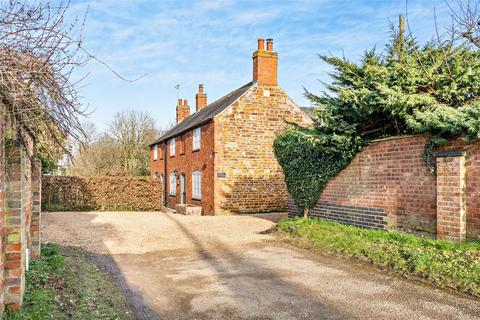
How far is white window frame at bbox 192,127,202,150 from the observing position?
2228 cm

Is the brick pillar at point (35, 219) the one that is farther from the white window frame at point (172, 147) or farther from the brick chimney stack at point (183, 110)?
the brick chimney stack at point (183, 110)

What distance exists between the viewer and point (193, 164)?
23250 mm

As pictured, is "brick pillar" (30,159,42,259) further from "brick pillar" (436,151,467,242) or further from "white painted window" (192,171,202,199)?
"white painted window" (192,171,202,199)

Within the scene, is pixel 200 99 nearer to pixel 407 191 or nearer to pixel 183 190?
pixel 183 190

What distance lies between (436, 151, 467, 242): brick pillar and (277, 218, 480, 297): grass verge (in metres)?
0.32

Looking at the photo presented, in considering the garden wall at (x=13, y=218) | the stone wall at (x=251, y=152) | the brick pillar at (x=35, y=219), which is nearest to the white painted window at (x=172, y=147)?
the stone wall at (x=251, y=152)

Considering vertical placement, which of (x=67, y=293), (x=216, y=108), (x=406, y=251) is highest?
(x=216, y=108)

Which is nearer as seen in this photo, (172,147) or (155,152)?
(172,147)

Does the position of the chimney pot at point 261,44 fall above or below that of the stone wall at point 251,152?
above

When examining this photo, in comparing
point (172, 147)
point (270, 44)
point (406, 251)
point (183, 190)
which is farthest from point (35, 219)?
point (172, 147)

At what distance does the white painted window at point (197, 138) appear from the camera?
73.4 feet

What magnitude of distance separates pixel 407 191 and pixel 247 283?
15.8 feet

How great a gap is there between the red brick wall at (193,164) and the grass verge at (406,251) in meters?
9.51

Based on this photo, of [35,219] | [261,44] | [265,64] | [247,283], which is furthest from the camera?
[265,64]
